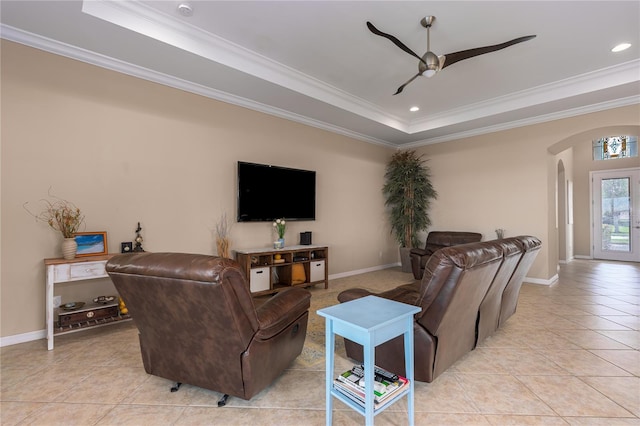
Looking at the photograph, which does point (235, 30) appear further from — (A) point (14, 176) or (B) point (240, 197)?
(A) point (14, 176)

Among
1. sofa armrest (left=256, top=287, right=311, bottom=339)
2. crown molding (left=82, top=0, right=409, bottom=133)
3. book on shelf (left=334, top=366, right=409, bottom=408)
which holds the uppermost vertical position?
crown molding (left=82, top=0, right=409, bottom=133)

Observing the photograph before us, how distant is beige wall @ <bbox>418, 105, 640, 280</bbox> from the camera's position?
189 inches

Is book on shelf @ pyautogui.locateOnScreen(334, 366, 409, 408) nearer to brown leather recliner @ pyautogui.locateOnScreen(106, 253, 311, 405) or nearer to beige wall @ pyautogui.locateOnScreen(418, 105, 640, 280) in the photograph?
brown leather recliner @ pyautogui.locateOnScreen(106, 253, 311, 405)

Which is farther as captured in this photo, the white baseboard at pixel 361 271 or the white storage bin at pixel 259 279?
the white baseboard at pixel 361 271

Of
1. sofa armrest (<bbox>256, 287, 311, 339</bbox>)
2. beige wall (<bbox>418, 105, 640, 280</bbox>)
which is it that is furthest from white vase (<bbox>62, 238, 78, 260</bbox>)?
beige wall (<bbox>418, 105, 640, 280</bbox>)

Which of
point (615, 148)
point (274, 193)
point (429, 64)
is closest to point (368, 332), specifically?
point (429, 64)

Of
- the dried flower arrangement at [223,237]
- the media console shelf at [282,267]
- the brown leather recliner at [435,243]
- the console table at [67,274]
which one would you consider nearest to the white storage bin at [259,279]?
the media console shelf at [282,267]

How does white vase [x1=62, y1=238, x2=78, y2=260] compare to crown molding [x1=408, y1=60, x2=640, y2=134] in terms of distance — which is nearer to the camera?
white vase [x1=62, y1=238, x2=78, y2=260]

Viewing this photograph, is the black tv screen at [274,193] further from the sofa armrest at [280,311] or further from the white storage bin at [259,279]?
the sofa armrest at [280,311]

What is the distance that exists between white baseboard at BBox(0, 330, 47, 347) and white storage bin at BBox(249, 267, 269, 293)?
2.10 metres

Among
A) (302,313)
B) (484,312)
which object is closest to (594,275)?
(484,312)

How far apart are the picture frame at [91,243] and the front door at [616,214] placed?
10.8m

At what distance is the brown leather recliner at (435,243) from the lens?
520 cm

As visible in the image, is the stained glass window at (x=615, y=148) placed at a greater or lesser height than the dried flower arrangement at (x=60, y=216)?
greater
